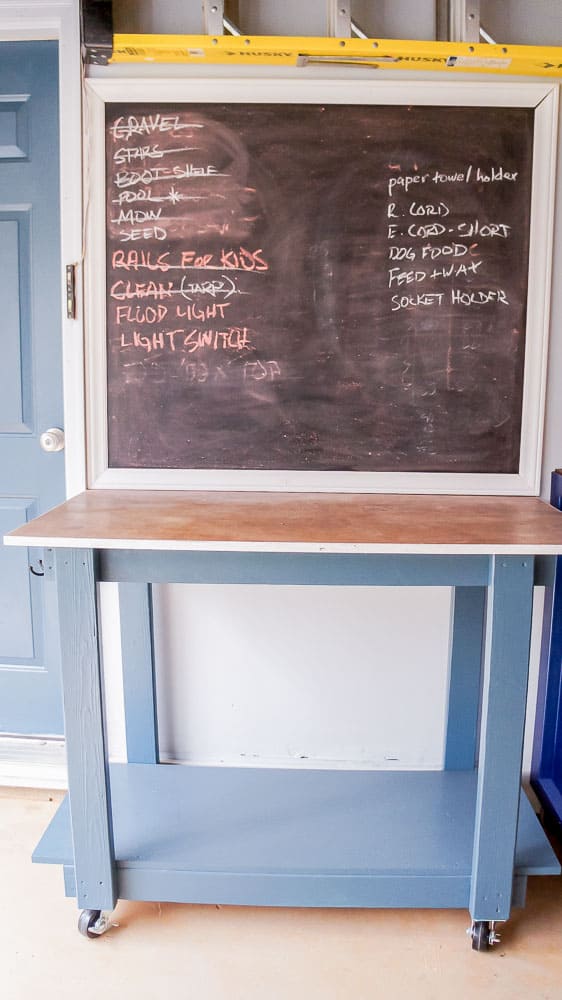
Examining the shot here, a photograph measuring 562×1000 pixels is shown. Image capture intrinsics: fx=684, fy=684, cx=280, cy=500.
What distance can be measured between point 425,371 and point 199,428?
683 millimetres

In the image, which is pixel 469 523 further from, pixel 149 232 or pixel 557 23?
pixel 557 23

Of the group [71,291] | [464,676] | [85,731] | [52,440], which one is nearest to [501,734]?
[464,676]

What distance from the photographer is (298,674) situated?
2195 millimetres

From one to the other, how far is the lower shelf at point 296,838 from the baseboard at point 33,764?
1.07 feet

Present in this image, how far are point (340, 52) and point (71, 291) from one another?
0.97 m

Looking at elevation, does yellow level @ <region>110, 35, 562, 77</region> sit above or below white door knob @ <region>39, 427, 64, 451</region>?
above

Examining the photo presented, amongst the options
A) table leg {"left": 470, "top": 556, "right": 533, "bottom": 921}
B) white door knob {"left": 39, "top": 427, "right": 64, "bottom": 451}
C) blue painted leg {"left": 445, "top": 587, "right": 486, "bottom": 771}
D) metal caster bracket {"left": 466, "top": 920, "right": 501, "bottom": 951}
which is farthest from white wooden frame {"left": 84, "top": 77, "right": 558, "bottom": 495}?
metal caster bracket {"left": 466, "top": 920, "right": 501, "bottom": 951}

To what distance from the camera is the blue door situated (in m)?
2.01

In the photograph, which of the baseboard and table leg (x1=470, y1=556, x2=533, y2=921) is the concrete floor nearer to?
table leg (x1=470, y1=556, x2=533, y2=921)

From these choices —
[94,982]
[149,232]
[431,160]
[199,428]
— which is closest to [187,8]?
[149,232]

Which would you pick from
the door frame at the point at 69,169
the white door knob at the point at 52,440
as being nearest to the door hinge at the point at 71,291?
the door frame at the point at 69,169

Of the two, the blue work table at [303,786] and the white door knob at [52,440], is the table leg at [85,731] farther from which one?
the white door knob at [52,440]

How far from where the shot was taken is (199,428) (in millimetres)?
2031

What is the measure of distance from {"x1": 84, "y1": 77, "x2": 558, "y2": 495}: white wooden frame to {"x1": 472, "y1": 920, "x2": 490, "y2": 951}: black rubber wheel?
3.67 ft
